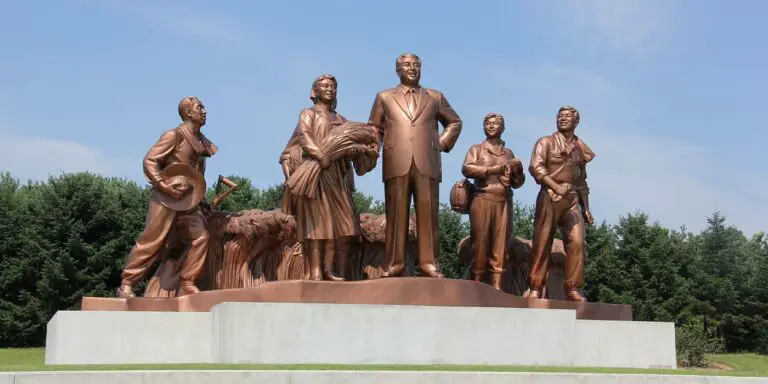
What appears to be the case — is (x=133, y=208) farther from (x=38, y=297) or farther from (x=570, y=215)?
(x=570, y=215)

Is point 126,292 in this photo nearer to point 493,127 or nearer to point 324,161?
point 324,161

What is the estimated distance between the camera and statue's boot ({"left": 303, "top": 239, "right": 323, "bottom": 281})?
12070mm

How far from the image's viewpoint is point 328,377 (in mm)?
8797

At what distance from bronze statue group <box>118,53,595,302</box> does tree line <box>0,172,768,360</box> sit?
39.9ft

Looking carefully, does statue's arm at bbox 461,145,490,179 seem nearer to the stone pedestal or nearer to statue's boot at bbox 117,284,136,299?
the stone pedestal

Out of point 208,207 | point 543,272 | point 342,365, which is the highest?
point 208,207

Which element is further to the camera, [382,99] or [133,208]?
[133,208]

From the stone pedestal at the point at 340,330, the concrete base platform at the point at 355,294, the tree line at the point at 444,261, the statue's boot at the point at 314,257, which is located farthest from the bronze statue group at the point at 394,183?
the tree line at the point at 444,261

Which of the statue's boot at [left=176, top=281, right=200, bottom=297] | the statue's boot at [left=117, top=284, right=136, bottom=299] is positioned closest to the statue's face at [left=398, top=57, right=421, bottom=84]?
the statue's boot at [left=176, top=281, right=200, bottom=297]

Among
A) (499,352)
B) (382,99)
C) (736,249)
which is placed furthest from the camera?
(736,249)

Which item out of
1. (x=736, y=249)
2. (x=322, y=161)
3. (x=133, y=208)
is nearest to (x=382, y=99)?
(x=322, y=161)

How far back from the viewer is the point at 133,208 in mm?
27781

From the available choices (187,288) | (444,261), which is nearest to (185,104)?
(187,288)

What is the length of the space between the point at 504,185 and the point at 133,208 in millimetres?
16899
